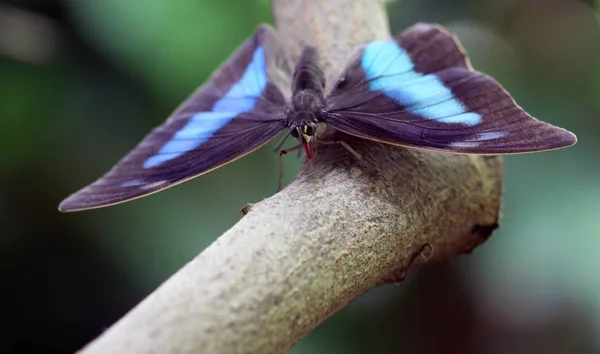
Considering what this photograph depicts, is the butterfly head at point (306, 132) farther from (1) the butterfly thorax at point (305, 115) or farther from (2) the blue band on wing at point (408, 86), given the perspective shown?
(2) the blue band on wing at point (408, 86)

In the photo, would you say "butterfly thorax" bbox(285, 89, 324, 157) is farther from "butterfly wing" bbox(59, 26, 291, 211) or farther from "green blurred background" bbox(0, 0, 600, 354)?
"green blurred background" bbox(0, 0, 600, 354)

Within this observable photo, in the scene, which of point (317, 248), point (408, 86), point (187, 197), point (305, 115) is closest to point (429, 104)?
point (408, 86)

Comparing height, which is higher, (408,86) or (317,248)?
(408,86)

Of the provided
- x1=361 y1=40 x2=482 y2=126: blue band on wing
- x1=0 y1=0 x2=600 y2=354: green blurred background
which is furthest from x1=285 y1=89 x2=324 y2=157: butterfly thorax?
x1=0 y1=0 x2=600 y2=354: green blurred background

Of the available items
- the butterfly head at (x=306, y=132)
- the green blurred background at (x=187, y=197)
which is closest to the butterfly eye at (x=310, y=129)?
the butterfly head at (x=306, y=132)

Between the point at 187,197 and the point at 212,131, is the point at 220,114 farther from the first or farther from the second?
the point at 187,197

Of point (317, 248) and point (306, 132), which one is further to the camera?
point (306, 132)
